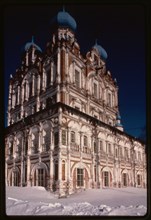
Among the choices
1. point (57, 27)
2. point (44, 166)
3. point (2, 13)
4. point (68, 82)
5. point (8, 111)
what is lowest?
point (44, 166)

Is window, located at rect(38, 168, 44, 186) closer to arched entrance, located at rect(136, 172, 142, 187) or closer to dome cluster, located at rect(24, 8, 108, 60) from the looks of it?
arched entrance, located at rect(136, 172, 142, 187)

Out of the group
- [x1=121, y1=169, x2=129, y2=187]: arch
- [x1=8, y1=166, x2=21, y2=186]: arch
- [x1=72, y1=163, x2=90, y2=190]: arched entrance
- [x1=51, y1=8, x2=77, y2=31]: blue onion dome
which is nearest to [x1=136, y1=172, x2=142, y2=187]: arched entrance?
[x1=121, y1=169, x2=129, y2=187]: arch

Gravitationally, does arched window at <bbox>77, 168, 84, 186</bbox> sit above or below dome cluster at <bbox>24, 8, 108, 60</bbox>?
below

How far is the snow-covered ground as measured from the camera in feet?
9.50

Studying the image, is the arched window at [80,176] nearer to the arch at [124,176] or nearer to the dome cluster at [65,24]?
the arch at [124,176]

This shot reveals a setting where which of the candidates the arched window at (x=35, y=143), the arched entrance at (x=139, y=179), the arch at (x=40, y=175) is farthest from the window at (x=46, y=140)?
the arched entrance at (x=139, y=179)

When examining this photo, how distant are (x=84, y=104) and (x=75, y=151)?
0.79m

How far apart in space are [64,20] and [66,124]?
1481mm

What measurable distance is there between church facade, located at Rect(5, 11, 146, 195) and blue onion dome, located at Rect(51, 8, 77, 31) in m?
0.05

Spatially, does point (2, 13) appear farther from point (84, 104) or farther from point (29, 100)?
point (84, 104)

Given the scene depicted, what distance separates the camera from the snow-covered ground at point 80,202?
290cm

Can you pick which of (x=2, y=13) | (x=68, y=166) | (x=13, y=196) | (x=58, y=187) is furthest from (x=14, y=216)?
(x=2, y=13)

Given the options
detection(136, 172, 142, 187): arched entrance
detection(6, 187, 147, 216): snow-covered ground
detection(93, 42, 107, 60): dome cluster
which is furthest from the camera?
detection(93, 42, 107, 60): dome cluster

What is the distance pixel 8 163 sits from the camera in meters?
3.64
